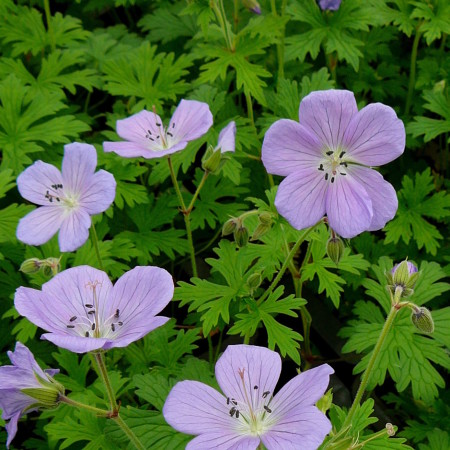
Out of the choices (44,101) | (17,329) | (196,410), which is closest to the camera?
(196,410)

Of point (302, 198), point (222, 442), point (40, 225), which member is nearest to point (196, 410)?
point (222, 442)

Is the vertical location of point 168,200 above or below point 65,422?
above

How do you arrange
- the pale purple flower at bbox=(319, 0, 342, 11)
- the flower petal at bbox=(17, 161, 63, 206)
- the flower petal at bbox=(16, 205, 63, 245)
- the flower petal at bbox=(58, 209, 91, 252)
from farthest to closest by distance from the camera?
the pale purple flower at bbox=(319, 0, 342, 11) < the flower petal at bbox=(17, 161, 63, 206) < the flower petal at bbox=(16, 205, 63, 245) < the flower petal at bbox=(58, 209, 91, 252)

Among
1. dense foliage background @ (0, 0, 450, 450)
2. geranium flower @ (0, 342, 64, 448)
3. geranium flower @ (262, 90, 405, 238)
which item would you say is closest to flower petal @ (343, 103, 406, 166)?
geranium flower @ (262, 90, 405, 238)

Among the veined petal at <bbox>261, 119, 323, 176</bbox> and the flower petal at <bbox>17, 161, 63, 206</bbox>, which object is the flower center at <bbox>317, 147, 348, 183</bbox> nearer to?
the veined petal at <bbox>261, 119, 323, 176</bbox>

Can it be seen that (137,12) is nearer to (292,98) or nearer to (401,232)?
(292,98)

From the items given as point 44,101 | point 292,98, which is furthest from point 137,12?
point 292,98

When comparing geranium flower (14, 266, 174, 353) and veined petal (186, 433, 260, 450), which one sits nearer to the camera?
veined petal (186, 433, 260, 450)

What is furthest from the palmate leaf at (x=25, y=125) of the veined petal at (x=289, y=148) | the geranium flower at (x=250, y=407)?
the geranium flower at (x=250, y=407)
